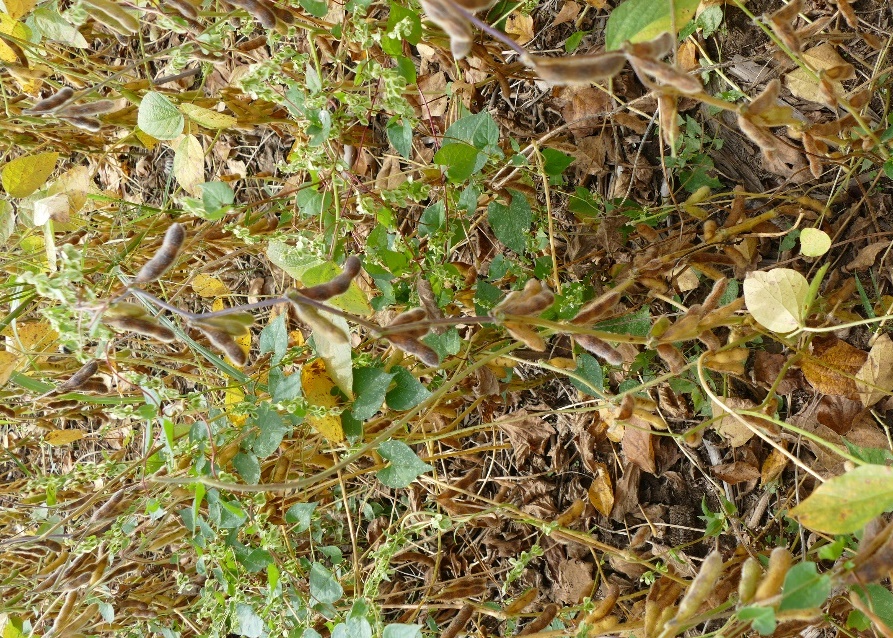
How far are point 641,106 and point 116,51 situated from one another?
162cm

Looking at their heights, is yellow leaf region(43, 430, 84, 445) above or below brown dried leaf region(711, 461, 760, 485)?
above

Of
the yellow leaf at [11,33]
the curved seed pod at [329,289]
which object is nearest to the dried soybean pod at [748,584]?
the curved seed pod at [329,289]

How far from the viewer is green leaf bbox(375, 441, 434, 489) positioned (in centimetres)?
101

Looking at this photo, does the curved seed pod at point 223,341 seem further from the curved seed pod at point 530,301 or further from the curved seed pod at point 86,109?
the curved seed pod at point 86,109

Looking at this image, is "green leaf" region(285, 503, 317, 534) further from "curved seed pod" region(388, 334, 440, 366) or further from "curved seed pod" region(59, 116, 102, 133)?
"curved seed pod" region(59, 116, 102, 133)

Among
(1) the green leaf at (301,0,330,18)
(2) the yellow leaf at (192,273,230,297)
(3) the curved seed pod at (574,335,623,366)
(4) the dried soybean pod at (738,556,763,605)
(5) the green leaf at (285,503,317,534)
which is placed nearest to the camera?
(4) the dried soybean pod at (738,556,763,605)

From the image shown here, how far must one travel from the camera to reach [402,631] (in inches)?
35.7

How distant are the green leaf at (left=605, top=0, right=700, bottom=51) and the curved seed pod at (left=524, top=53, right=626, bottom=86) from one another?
7.2 inches

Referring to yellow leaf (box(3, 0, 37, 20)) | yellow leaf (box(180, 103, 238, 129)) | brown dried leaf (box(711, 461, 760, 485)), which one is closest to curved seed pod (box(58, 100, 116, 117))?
yellow leaf (box(180, 103, 238, 129))

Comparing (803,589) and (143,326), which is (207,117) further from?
(803,589)

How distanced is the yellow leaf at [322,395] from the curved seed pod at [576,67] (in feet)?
2.13

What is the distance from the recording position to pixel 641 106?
1.35 m

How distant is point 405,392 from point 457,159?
1.13 feet

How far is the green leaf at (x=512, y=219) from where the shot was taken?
43.7 inches
